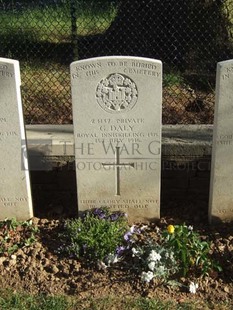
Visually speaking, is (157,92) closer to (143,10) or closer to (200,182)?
(200,182)

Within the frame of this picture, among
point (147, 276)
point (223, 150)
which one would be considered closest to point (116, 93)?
point (223, 150)

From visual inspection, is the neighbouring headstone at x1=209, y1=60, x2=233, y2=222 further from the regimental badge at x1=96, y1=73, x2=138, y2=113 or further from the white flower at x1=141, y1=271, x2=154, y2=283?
the white flower at x1=141, y1=271, x2=154, y2=283

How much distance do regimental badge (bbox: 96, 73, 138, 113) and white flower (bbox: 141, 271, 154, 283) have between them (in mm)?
1288

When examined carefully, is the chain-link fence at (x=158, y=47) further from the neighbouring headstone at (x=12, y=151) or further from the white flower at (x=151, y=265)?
the white flower at (x=151, y=265)

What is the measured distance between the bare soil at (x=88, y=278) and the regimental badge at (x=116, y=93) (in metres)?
1.23

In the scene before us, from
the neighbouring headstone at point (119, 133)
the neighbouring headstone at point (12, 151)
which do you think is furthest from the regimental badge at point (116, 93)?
the neighbouring headstone at point (12, 151)

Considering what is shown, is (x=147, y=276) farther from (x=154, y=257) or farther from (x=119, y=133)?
(x=119, y=133)

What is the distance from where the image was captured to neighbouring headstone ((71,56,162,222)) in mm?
3537

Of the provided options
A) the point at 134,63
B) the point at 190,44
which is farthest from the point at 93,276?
the point at 190,44

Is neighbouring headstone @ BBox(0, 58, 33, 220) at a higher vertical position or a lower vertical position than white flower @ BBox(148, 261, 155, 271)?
higher

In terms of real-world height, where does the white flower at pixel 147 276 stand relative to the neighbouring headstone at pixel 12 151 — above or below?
below

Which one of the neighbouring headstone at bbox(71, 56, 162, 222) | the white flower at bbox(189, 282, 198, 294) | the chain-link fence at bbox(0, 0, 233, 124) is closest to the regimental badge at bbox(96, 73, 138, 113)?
the neighbouring headstone at bbox(71, 56, 162, 222)

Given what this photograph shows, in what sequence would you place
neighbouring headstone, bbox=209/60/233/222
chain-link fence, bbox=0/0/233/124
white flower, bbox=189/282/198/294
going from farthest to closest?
chain-link fence, bbox=0/0/233/124
neighbouring headstone, bbox=209/60/233/222
white flower, bbox=189/282/198/294

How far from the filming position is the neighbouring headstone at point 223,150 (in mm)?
3523
